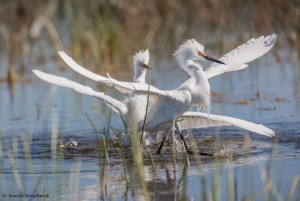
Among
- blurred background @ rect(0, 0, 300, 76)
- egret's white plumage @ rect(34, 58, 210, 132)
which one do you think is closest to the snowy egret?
egret's white plumage @ rect(34, 58, 210, 132)

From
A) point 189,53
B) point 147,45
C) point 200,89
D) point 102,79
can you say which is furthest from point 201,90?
point 147,45

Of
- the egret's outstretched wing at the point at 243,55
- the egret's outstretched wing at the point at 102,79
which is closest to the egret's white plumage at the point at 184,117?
the egret's outstretched wing at the point at 102,79

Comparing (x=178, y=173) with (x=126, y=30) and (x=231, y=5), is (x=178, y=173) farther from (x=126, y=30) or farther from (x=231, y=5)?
(x=126, y=30)

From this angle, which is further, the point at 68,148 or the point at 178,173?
the point at 68,148

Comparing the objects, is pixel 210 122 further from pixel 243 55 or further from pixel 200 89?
pixel 243 55

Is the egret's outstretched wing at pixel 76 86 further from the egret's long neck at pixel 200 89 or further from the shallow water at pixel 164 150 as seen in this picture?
the egret's long neck at pixel 200 89

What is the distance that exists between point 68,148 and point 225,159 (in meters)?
2.14

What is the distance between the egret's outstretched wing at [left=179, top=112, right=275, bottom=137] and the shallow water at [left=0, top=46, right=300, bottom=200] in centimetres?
23

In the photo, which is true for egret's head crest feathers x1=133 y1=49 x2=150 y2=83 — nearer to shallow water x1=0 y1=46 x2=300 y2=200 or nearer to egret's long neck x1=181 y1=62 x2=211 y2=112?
shallow water x1=0 y1=46 x2=300 y2=200

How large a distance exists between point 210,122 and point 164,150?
0.61m

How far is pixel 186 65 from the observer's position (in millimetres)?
8430

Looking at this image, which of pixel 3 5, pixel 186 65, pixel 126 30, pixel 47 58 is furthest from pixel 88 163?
pixel 3 5

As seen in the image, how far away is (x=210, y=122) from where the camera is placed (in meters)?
8.66

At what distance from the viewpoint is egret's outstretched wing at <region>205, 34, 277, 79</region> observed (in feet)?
29.1
